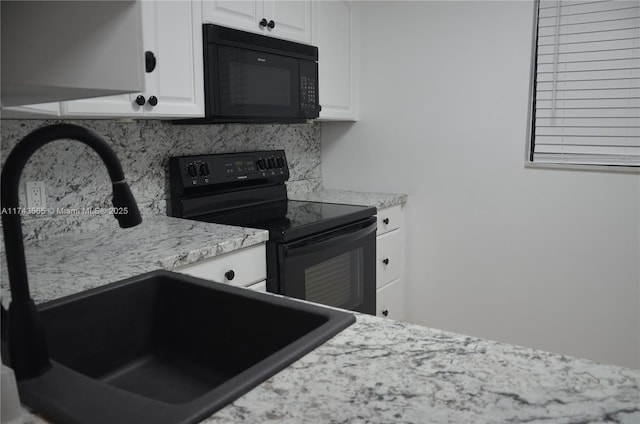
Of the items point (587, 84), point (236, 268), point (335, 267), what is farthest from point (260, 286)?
point (587, 84)

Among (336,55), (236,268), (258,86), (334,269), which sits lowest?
(334,269)

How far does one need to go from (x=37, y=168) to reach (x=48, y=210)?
6.2 inches

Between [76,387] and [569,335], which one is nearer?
[76,387]

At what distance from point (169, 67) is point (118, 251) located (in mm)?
743

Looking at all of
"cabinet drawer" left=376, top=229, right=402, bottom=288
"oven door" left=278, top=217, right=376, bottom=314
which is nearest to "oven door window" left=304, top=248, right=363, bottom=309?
"oven door" left=278, top=217, right=376, bottom=314

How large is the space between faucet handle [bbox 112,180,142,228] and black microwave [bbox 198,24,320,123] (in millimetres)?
1394

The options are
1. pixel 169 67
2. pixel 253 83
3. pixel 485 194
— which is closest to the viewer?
pixel 169 67

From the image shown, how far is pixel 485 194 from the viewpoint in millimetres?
2764

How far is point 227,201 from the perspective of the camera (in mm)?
2537

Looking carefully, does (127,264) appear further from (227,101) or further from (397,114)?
(397,114)

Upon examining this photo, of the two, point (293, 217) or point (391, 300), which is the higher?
point (293, 217)

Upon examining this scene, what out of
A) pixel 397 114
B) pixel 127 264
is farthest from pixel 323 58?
pixel 127 264

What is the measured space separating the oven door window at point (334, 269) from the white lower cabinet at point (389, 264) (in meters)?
0.15

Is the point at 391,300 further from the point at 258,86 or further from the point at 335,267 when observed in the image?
the point at 258,86
